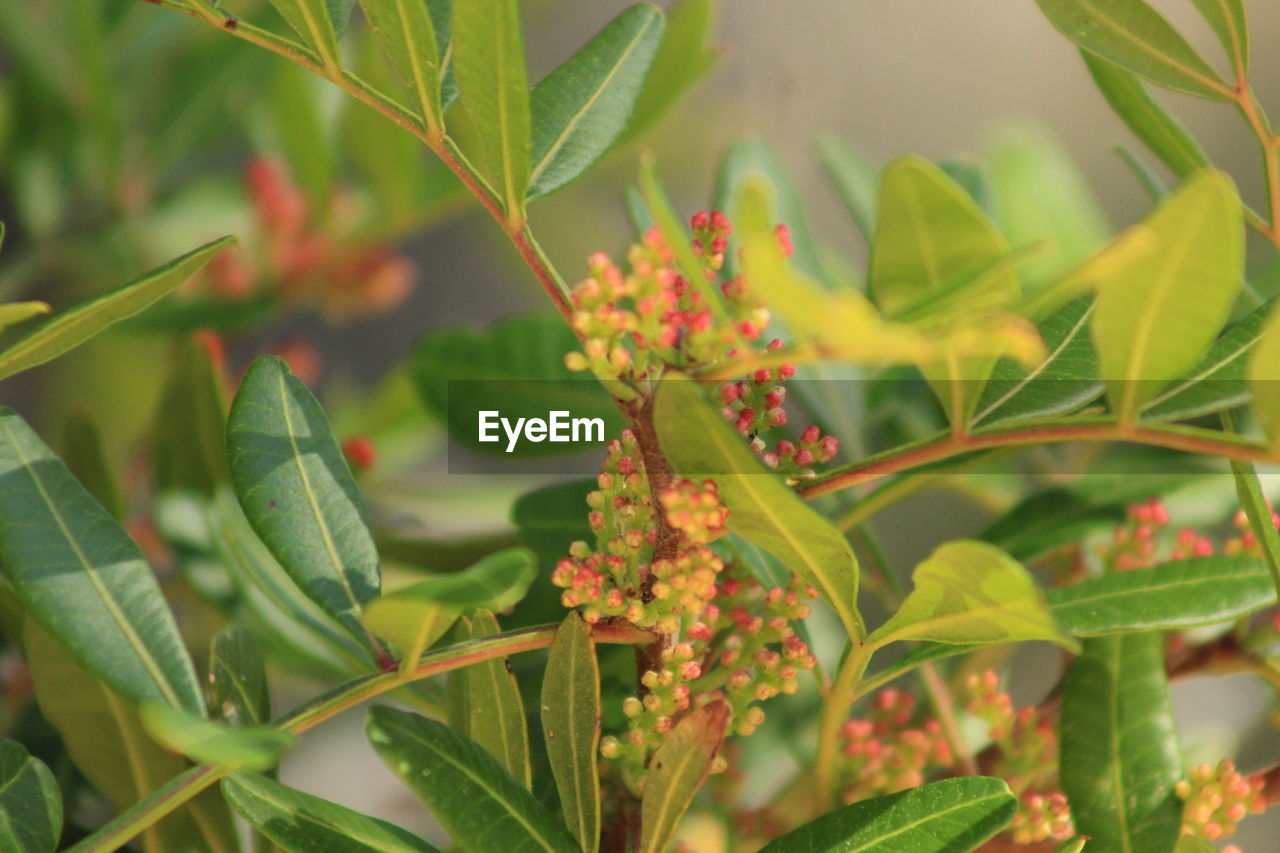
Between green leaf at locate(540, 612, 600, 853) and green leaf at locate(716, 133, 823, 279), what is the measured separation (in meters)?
0.37

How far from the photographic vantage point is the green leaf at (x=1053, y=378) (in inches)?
17.5

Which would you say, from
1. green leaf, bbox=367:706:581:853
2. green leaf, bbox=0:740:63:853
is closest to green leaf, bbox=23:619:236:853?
green leaf, bbox=0:740:63:853

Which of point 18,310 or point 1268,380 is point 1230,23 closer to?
point 1268,380

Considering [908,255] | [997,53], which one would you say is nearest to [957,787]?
[908,255]

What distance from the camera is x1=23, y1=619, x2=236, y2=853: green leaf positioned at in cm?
51

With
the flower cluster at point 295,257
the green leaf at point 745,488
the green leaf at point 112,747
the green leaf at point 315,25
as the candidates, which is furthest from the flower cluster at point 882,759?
the flower cluster at point 295,257

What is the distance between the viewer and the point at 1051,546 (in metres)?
0.65

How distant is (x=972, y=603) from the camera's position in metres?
0.38

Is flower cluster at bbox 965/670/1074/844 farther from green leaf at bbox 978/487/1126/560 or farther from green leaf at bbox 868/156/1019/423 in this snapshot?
green leaf at bbox 868/156/1019/423

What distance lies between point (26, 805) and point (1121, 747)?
18.9 inches

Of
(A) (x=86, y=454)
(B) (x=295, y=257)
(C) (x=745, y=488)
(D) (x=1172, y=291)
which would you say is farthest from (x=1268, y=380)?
(B) (x=295, y=257)

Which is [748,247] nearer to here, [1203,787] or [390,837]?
[390,837]

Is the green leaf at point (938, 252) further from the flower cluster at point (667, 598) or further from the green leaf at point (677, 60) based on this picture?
the green leaf at point (677, 60)

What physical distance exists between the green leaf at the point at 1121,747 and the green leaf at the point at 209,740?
1.22 feet
